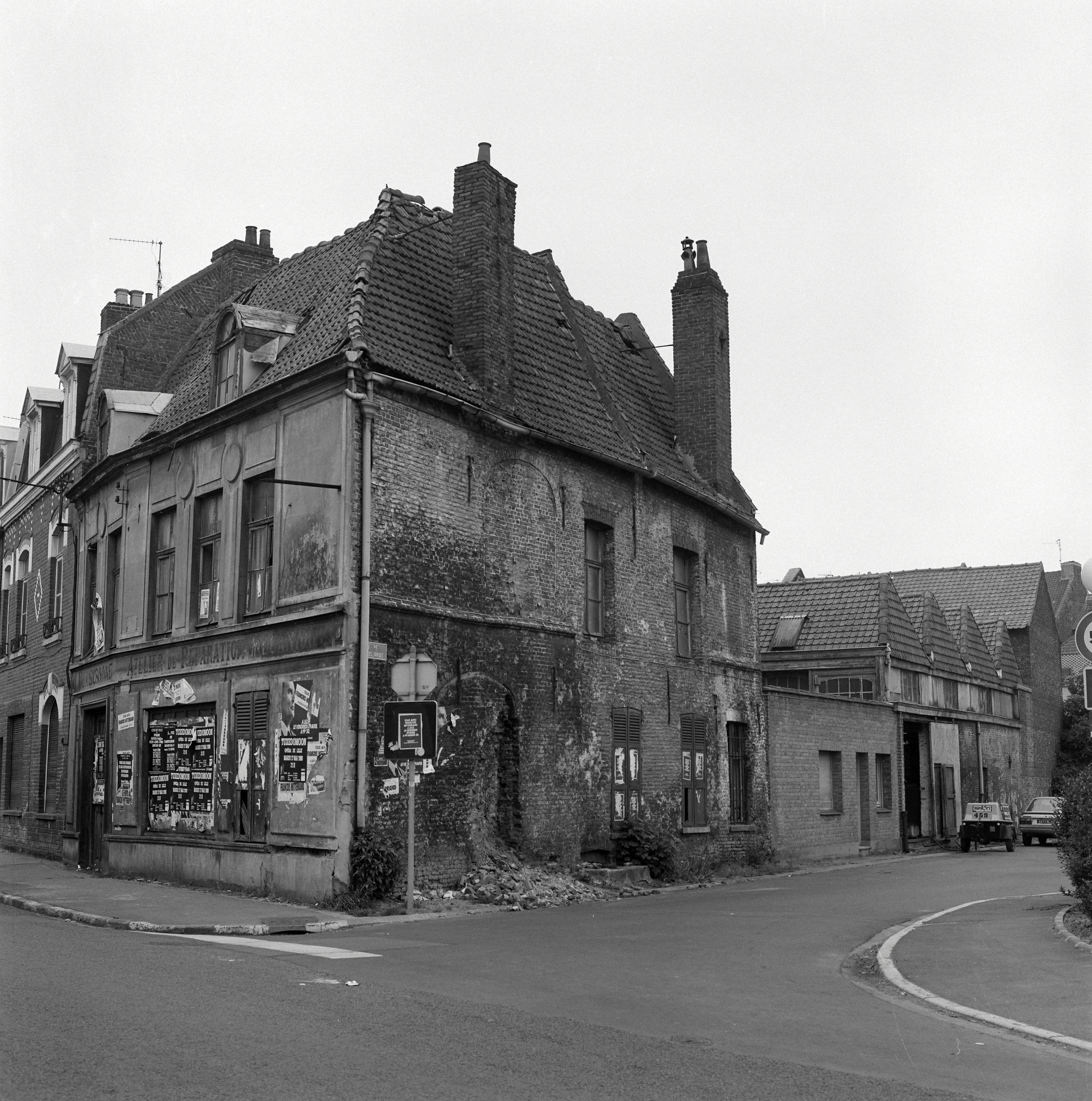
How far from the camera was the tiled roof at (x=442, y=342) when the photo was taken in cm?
1933

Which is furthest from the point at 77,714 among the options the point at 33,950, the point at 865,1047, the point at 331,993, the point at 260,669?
the point at 865,1047

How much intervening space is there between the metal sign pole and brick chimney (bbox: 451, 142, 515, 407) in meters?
5.20

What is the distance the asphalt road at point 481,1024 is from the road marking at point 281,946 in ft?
0.34

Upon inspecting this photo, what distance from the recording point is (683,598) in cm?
2538

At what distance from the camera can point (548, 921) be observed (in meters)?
15.5

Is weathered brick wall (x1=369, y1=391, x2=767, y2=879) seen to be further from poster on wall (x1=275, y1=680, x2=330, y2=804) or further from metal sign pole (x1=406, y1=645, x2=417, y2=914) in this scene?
poster on wall (x1=275, y1=680, x2=330, y2=804)

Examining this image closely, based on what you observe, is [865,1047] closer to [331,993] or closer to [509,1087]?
[509,1087]

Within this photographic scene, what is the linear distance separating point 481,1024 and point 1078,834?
7.91m

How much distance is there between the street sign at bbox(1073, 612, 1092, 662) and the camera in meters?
10.5

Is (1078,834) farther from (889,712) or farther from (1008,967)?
(889,712)

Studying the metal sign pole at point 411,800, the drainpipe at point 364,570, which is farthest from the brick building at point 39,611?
the metal sign pole at point 411,800

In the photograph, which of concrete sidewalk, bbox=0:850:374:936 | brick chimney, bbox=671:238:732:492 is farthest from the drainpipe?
brick chimney, bbox=671:238:732:492

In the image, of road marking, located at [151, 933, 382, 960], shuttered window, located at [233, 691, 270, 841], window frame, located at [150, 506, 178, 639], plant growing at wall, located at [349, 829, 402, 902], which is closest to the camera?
road marking, located at [151, 933, 382, 960]

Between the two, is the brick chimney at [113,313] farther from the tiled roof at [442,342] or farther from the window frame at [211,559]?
the window frame at [211,559]
